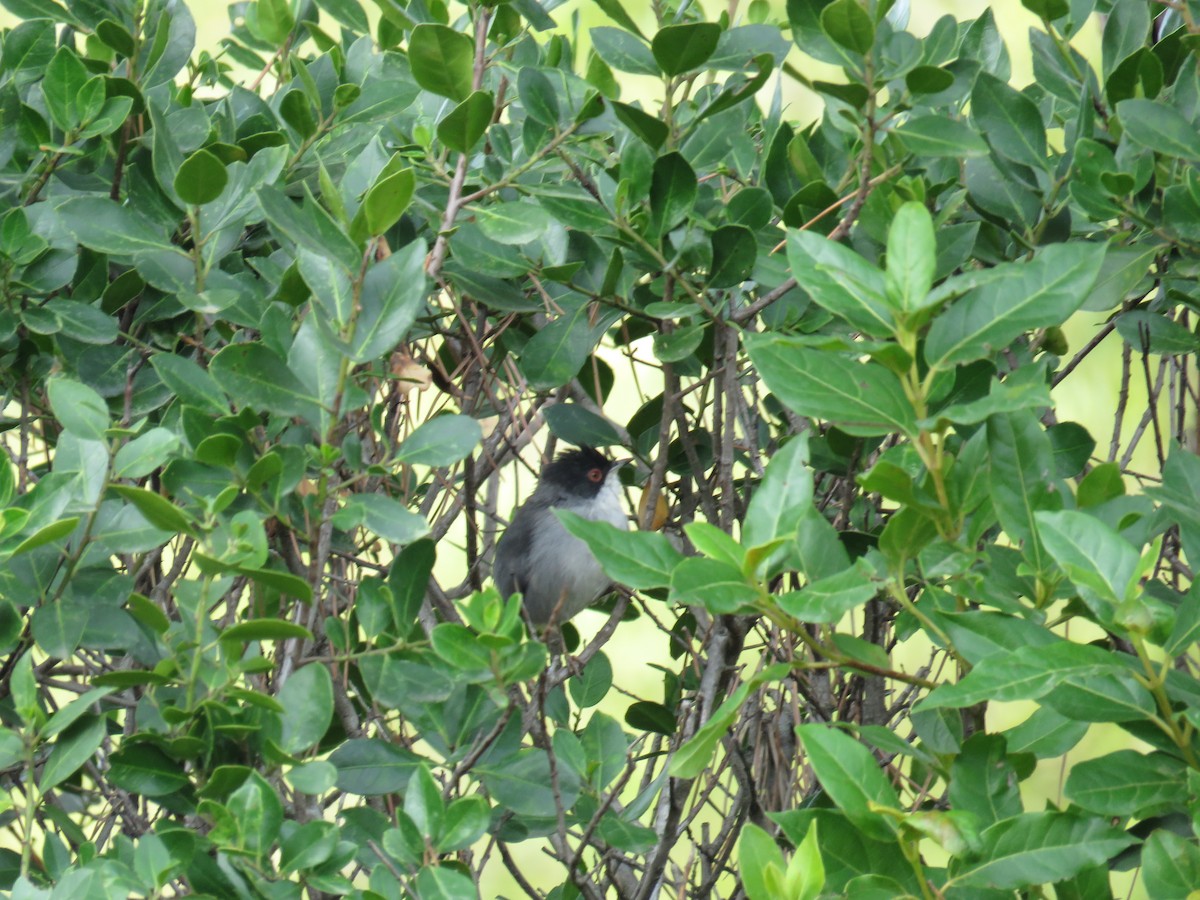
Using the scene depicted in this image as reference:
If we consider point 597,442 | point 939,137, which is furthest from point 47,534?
point 939,137

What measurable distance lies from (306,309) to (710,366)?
23.9 inches

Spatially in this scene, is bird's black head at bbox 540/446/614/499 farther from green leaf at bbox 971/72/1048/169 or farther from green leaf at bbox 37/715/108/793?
green leaf at bbox 37/715/108/793

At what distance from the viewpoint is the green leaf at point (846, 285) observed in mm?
1134

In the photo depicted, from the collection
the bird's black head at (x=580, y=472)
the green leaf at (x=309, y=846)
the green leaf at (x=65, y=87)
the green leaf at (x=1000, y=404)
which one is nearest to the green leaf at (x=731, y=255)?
the green leaf at (x=1000, y=404)

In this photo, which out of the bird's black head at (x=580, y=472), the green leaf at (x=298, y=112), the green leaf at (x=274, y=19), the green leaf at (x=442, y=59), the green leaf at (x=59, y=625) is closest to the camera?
the green leaf at (x=59, y=625)

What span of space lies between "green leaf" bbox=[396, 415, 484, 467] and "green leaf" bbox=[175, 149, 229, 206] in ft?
1.42

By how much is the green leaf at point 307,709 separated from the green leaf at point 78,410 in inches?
13.9

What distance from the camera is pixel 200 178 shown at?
1618mm

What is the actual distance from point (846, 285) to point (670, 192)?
561mm

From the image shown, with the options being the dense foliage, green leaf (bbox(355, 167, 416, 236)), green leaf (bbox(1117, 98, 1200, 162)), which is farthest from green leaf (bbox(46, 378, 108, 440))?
green leaf (bbox(1117, 98, 1200, 162))

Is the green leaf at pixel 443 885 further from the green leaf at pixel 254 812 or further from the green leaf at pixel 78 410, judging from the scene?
the green leaf at pixel 78 410

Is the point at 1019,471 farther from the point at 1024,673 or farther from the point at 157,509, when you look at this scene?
the point at 157,509

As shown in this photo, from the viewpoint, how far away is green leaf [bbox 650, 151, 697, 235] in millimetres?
1625

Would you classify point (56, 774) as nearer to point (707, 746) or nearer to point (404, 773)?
point (404, 773)
